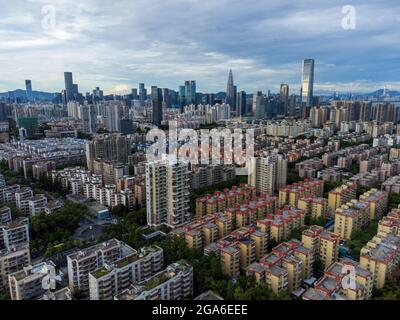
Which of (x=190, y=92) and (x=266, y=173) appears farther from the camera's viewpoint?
(x=190, y=92)

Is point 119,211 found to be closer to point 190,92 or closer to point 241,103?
point 241,103

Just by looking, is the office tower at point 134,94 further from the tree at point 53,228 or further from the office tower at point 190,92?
the tree at point 53,228

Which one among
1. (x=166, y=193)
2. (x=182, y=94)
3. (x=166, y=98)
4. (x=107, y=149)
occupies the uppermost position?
(x=182, y=94)

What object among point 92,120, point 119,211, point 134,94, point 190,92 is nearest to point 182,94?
point 190,92

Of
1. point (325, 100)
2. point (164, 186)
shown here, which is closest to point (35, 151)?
point (164, 186)
